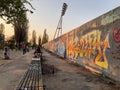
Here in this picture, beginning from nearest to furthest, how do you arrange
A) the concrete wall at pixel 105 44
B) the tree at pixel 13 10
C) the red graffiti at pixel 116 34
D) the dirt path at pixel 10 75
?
the dirt path at pixel 10 75, the red graffiti at pixel 116 34, the concrete wall at pixel 105 44, the tree at pixel 13 10

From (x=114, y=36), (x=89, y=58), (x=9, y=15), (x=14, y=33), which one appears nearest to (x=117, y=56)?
(x=114, y=36)

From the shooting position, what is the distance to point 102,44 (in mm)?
10922

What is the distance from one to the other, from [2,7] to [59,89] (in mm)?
12377

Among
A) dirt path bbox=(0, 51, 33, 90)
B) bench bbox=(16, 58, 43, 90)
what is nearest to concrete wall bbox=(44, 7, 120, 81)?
bench bbox=(16, 58, 43, 90)

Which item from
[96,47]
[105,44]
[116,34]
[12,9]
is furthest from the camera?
[12,9]

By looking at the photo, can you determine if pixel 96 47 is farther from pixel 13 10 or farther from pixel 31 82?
pixel 13 10

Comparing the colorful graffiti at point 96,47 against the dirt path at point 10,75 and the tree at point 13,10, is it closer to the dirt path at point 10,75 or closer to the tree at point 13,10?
the dirt path at point 10,75

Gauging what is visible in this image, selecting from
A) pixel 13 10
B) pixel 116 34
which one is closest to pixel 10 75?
pixel 116 34

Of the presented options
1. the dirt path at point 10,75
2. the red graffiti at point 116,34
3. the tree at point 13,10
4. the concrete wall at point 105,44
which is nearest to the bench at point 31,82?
the dirt path at point 10,75

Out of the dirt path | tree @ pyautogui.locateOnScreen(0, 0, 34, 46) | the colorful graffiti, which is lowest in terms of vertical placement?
the dirt path

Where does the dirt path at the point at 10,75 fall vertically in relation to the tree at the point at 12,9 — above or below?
below

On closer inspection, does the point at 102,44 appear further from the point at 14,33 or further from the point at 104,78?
the point at 14,33

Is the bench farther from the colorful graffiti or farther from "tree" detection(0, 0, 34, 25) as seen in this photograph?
"tree" detection(0, 0, 34, 25)

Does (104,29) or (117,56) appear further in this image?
(104,29)
